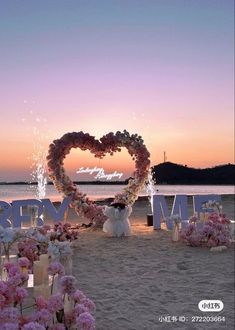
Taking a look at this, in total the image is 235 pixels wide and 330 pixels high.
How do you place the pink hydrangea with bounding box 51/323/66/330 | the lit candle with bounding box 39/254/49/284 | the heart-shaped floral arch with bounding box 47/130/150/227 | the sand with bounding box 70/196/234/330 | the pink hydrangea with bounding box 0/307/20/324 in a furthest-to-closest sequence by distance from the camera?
the heart-shaped floral arch with bounding box 47/130/150/227 → the sand with bounding box 70/196/234/330 → the lit candle with bounding box 39/254/49/284 → the pink hydrangea with bounding box 51/323/66/330 → the pink hydrangea with bounding box 0/307/20/324

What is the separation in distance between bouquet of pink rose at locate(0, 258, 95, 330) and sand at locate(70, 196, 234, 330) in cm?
211

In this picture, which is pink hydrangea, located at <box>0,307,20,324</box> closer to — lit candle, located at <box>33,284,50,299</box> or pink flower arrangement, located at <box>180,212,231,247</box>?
lit candle, located at <box>33,284,50,299</box>

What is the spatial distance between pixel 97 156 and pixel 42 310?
10.3 metres

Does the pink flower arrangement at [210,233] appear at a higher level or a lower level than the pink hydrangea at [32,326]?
lower

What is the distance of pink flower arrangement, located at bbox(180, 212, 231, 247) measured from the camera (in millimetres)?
9180

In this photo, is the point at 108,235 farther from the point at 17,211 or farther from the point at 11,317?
the point at 11,317

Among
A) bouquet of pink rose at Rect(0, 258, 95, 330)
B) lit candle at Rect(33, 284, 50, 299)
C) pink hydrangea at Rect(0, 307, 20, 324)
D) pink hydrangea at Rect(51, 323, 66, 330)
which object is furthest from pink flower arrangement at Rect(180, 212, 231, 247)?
Result: pink hydrangea at Rect(0, 307, 20, 324)

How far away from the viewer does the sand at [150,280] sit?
4766mm

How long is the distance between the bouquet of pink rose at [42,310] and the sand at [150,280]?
2114 mm

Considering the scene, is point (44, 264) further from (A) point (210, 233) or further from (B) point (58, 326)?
(A) point (210, 233)

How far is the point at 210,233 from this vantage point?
925cm

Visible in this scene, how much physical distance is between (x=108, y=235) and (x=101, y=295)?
5.45 metres

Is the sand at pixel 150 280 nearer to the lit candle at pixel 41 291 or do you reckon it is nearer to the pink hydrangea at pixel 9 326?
the lit candle at pixel 41 291

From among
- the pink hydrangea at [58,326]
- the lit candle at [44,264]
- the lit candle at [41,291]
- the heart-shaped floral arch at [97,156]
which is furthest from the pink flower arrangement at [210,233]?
the pink hydrangea at [58,326]
